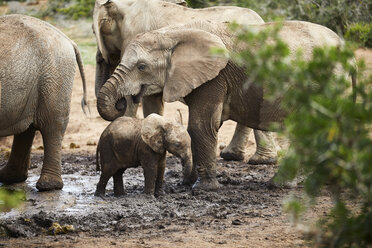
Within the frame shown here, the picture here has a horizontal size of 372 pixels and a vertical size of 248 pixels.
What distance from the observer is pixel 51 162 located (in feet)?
25.5

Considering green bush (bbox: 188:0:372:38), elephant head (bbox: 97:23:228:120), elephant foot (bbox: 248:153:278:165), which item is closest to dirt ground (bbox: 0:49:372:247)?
elephant foot (bbox: 248:153:278:165)

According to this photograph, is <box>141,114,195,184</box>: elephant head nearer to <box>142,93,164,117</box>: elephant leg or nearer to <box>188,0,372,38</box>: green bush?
<box>142,93,164,117</box>: elephant leg

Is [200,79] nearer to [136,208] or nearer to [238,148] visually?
[136,208]

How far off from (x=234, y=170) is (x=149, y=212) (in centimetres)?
276

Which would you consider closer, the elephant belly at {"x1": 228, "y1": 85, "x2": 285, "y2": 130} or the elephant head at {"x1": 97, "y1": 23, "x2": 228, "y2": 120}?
the elephant head at {"x1": 97, "y1": 23, "x2": 228, "y2": 120}

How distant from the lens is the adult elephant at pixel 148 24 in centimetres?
923

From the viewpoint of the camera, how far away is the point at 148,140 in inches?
281

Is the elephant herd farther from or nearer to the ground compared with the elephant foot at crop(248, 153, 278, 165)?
farther from the ground

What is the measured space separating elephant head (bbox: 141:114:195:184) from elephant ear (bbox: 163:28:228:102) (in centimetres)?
40

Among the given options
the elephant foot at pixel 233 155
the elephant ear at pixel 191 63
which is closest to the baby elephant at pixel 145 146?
the elephant ear at pixel 191 63

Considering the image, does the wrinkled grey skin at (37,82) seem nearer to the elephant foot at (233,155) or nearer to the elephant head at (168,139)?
the elephant head at (168,139)

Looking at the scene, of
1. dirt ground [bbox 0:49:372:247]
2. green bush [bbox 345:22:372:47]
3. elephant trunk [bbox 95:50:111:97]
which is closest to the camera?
dirt ground [bbox 0:49:372:247]

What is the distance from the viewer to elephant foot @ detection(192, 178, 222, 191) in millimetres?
7750

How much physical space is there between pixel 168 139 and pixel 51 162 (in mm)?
1381
